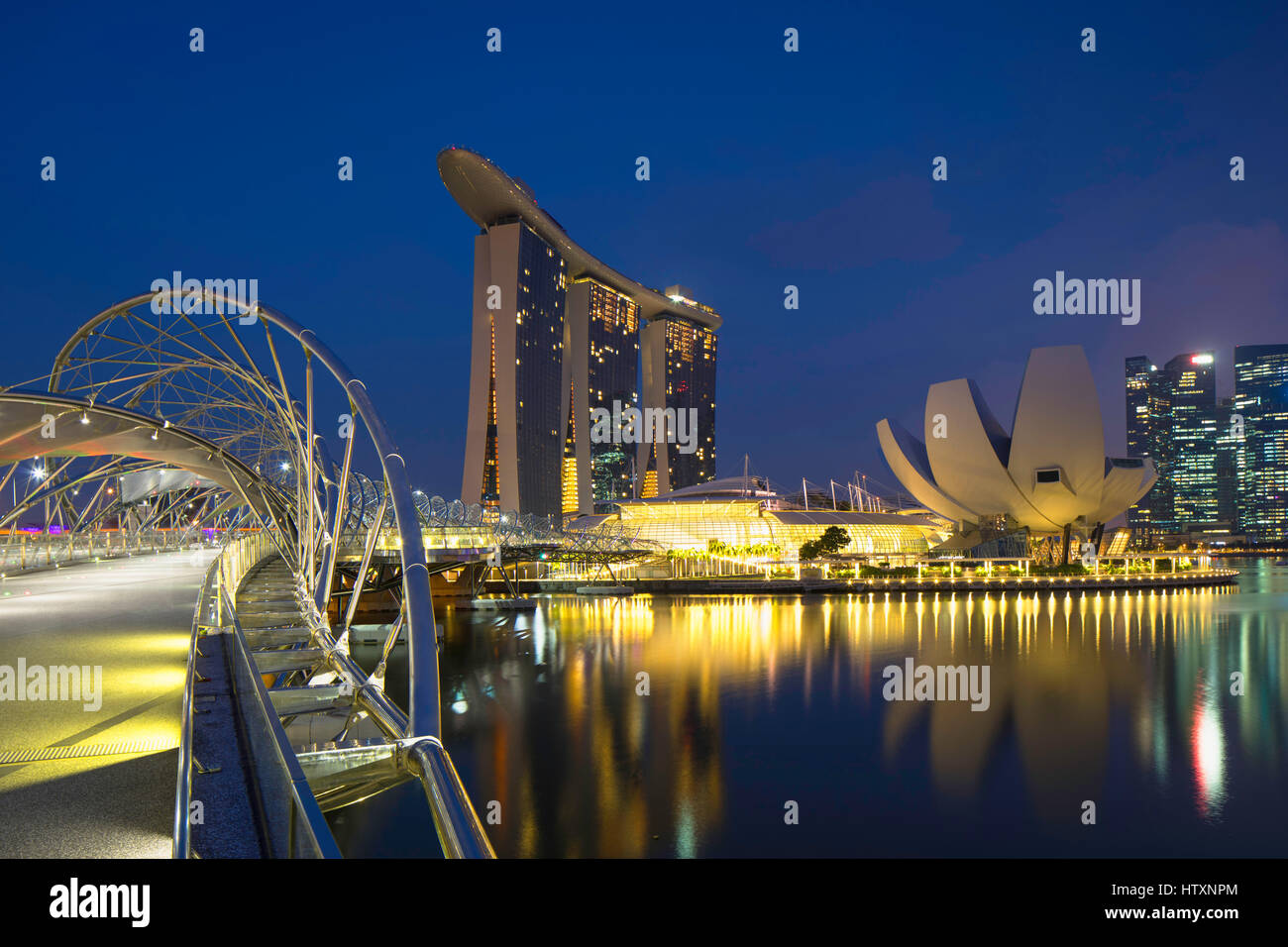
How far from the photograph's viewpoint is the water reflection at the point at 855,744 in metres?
17.1

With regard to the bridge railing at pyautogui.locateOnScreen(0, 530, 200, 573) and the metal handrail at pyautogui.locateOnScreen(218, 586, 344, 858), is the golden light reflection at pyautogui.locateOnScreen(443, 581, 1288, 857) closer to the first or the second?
the metal handrail at pyautogui.locateOnScreen(218, 586, 344, 858)

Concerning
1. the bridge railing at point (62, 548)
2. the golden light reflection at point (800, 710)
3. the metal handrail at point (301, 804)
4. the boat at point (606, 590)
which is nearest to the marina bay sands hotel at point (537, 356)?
the boat at point (606, 590)

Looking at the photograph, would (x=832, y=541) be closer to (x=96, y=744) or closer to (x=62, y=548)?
(x=62, y=548)

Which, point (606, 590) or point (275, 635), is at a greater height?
point (275, 635)

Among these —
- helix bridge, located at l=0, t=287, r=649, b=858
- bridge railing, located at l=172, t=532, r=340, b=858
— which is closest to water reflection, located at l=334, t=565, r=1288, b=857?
helix bridge, located at l=0, t=287, r=649, b=858

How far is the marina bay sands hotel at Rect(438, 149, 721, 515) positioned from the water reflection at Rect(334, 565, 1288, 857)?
286 feet

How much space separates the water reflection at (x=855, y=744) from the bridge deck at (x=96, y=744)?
281 inches

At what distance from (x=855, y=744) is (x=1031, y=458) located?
211ft

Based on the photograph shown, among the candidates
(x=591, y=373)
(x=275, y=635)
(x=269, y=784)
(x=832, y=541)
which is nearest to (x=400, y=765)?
(x=269, y=784)

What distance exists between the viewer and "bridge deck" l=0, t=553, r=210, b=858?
16.6 ft

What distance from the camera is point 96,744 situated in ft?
22.4

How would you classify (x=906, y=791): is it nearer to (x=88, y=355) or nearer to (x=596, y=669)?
(x=596, y=669)

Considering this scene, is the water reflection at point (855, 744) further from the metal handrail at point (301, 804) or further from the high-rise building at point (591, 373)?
the high-rise building at point (591, 373)
